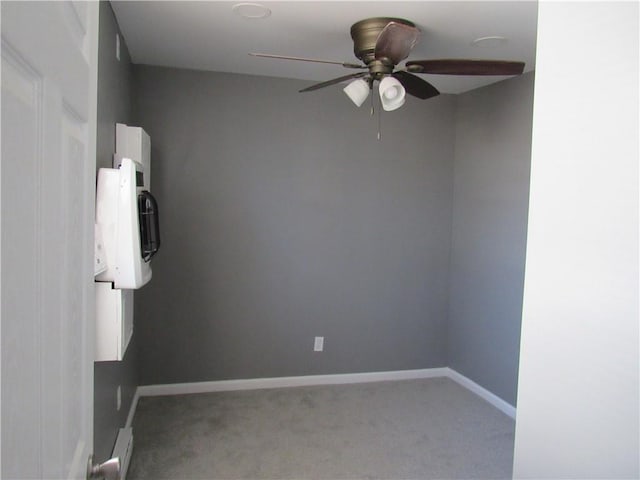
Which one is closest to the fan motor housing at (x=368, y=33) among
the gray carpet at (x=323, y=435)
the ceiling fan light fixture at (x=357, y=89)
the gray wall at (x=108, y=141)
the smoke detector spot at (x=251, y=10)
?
the ceiling fan light fixture at (x=357, y=89)

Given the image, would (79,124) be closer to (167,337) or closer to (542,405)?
(542,405)

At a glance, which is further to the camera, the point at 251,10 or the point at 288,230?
the point at 288,230

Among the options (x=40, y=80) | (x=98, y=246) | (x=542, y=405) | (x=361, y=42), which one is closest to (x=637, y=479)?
(x=542, y=405)

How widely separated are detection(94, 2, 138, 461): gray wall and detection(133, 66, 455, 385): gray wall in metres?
0.67

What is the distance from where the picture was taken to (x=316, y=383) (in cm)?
412

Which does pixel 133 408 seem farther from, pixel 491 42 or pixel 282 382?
pixel 491 42

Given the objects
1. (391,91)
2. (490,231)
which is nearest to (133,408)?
(391,91)

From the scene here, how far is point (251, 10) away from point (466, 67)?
1140 mm

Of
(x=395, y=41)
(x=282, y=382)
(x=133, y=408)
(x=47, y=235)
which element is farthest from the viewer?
(x=282, y=382)

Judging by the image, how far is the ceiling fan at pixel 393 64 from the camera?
7.48ft

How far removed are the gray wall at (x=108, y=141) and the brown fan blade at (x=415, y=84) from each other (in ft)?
4.83

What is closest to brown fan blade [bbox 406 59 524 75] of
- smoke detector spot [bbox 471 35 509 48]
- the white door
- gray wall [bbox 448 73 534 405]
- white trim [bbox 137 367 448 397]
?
smoke detector spot [bbox 471 35 509 48]

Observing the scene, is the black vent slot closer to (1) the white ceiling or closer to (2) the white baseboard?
(1) the white ceiling

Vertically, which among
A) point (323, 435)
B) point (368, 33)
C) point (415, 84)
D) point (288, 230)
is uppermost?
point (368, 33)
